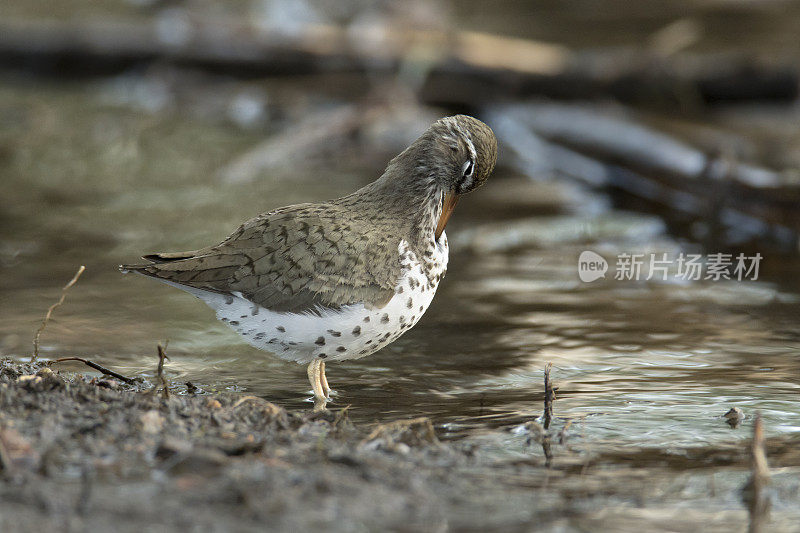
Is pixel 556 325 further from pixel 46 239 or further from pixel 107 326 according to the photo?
pixel 46 239

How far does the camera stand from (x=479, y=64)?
485 inches

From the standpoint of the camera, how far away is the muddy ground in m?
3.74

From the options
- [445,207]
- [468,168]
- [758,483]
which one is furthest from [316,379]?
[758,483]

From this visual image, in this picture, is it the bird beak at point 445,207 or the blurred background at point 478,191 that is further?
the blurred background at point 478,191

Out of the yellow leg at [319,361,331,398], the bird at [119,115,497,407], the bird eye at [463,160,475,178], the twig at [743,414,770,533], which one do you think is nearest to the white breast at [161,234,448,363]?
the bird at [119,115,497,407]

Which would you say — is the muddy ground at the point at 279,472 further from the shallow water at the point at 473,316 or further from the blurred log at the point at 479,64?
the blurred log at the point at 479,64

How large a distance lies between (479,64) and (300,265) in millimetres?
7634

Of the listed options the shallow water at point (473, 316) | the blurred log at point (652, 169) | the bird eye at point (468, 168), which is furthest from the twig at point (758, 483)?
the blurred log at point (652, 169)

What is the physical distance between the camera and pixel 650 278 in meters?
7.96

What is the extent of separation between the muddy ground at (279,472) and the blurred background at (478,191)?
0.21 m

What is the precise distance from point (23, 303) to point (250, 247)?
2.47 metres

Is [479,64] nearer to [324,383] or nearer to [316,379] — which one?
[324,383]

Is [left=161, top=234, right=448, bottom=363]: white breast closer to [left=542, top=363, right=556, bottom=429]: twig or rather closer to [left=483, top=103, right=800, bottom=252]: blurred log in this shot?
[left=542, top=363, right=556, bottom=429]: twig

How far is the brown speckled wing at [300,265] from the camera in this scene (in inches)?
204
